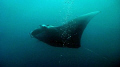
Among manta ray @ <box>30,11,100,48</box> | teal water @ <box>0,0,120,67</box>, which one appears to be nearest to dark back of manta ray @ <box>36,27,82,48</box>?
manta ray @ <box>30,11,100,48</box>

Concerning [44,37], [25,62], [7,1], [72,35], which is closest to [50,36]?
[44,37]

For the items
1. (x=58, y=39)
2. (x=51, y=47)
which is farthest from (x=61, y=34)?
(x=51, y=47)

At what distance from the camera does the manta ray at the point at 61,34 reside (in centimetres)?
363

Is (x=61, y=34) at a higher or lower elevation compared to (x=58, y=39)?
higher

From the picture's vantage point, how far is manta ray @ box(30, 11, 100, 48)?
3.63 meters

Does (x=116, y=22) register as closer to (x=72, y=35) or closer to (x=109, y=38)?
(x=109, y=38)

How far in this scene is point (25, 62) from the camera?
1502 centimetres

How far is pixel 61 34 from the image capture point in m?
3.78

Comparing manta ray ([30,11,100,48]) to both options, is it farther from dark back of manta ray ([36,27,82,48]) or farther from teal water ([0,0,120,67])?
teal water ([0,0,120,67])

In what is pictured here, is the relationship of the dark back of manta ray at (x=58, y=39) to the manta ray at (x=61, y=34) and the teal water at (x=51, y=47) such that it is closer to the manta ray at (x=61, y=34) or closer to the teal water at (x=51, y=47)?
the manta ray at (x=61, y=34)

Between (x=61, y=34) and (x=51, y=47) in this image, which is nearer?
(x=61, y=34)

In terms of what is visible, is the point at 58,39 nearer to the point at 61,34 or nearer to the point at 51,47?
the point at 61,34

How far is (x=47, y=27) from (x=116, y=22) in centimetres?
1982

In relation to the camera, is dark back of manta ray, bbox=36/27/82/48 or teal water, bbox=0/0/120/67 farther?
teal water, bbox=0/0/120/67
